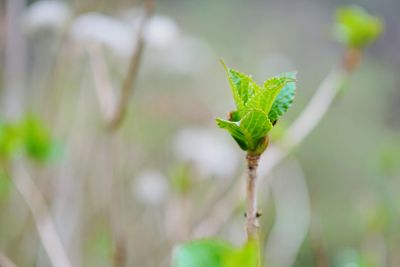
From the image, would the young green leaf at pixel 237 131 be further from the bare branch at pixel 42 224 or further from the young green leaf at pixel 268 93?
the bare branch at pixel 42 224

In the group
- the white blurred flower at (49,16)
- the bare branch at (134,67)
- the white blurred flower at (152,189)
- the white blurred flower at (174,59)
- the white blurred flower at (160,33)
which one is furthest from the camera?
the white blurred flower at (174,59)

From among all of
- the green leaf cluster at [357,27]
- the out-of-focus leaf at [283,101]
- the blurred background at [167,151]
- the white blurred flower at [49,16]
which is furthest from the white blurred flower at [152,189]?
the out-of-focus leaf at [283,101]

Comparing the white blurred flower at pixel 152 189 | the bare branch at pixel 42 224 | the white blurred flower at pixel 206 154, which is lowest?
the bare branch at pixel 42 224

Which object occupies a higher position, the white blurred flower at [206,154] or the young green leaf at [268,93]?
the white blurred flower at [206,154]

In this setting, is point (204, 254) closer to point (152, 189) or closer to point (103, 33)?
point (103, 33)

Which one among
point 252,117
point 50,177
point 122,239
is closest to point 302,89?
point 50,177

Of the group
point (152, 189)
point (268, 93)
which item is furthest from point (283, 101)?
point (152, 189)

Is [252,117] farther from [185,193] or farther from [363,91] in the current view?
[363,91]
